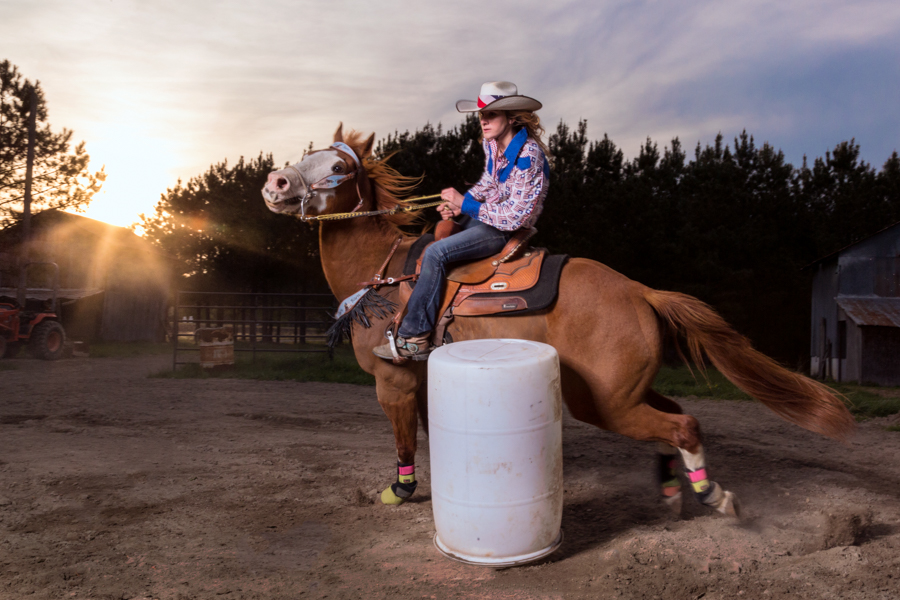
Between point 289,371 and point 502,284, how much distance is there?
8.80 m

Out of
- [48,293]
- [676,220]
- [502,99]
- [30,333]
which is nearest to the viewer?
[502,99]

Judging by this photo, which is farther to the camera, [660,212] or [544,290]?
[660,212]

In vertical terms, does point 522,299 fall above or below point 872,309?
above

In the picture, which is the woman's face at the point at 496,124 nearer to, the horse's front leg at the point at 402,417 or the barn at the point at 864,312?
the horse's front leg at the point at 402,417

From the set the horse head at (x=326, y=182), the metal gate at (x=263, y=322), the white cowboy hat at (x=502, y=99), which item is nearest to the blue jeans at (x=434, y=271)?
the white cowboy hat at (x=502, y=99)

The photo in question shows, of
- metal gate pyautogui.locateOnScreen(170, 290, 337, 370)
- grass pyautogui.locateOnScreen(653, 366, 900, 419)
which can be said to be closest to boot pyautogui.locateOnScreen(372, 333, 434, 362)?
metal gate pyautogui.locateOnScreen(170, 290, 337, 370)

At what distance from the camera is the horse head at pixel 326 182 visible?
381 cm

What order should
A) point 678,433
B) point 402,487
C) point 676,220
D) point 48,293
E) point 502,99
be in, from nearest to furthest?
point 678,433
point 502,99
point 402,487
point 48,293
point 676,220

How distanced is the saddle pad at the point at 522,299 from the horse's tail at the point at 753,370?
1.78ft

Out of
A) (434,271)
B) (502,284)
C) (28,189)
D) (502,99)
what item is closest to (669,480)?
(502,284)

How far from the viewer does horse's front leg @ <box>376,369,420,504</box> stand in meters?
3.80

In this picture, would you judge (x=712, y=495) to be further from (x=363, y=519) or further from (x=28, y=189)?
(x=28, y=189)

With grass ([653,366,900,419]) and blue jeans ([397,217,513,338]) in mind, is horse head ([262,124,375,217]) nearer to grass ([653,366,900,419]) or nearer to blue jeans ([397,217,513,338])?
blue jeans ([397,217,513,338])

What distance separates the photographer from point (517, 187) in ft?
11.3
